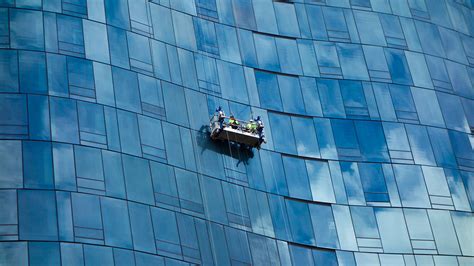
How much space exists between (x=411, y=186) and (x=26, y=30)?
2637cm

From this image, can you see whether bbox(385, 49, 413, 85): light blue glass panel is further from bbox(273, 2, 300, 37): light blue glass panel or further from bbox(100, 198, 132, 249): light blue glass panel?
bbox(100, 198, 132, 249): light blue glass panel

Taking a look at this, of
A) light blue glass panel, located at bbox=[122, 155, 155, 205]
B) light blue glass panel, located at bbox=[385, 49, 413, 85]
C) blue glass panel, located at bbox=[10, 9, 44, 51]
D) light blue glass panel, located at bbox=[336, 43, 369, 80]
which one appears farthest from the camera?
light blue glass panel, located at bbox=[385, 49, 413, 85]

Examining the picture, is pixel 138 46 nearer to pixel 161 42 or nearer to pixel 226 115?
pixel 161 42

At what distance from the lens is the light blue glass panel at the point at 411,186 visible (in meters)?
73.2

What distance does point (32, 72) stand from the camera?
64.3m

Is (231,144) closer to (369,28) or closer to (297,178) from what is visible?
(297,178)

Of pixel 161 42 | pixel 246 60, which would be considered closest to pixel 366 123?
pixel 246 60

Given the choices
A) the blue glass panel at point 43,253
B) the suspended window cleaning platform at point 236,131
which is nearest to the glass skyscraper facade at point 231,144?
the blue glass panel at point 43,253

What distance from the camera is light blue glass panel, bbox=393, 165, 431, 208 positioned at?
240 feet

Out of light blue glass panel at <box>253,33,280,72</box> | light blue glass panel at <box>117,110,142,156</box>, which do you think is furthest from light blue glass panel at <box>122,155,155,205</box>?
light blue glass panel at <box>253,33,280,72</box>

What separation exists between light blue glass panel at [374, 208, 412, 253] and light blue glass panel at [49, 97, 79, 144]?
20.4 meters

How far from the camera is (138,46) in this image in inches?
2721

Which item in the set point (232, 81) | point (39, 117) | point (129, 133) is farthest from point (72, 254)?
point (232, 81)

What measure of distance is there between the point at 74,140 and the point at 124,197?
418 centimetres
